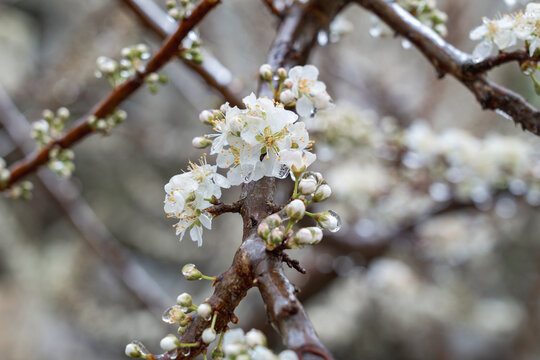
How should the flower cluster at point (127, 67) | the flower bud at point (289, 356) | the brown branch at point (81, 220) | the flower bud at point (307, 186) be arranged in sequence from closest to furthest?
the flower bud at point (289, 356), the flower bud at point (307, 186), the flower cluster at point (127, 67), the brown branch at point (81, 220)

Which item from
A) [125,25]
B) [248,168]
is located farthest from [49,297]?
[248,168]

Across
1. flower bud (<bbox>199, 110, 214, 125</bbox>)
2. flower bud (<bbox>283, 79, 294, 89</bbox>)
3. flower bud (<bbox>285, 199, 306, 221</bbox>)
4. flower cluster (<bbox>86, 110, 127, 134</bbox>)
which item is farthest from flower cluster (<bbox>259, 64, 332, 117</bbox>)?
flower cluster (<bbox>86, 110, 127, 134</bbox>)

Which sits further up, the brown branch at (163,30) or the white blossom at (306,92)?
the brown branch at (163,30)

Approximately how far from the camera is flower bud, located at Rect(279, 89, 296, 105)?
577 mm

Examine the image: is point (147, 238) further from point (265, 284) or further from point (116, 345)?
point (265, 284)

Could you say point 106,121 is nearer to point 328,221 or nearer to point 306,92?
point 306,92

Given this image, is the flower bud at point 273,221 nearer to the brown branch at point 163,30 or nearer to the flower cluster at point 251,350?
the flower cluster at point 251,350

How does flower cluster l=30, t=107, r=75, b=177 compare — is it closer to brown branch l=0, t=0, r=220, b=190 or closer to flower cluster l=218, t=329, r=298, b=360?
brown branch l=0, t=0, r=220, b=190

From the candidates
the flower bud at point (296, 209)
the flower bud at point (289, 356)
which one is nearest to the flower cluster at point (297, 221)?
the flower bud at point (296, 209)

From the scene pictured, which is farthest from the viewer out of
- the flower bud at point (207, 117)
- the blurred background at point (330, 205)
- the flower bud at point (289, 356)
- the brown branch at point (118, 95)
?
the blurred background at point (330, 205)

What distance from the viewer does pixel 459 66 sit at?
0.71m

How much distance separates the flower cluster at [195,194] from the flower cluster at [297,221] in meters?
0.09

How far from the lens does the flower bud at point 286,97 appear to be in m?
0.58

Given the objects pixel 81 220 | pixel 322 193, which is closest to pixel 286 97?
pixel 322 193
